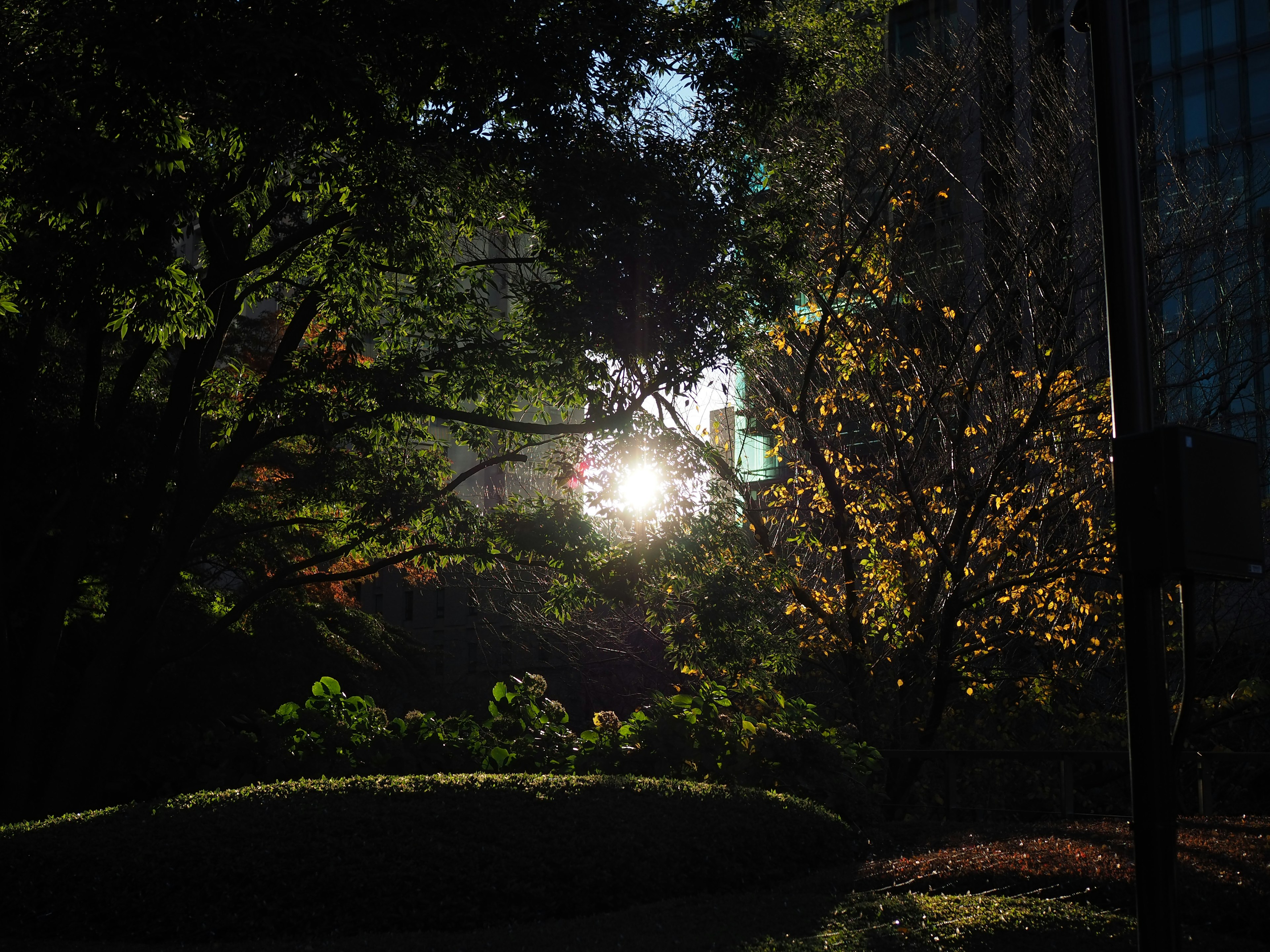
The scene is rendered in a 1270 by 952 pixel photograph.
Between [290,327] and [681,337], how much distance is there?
6.12 meters

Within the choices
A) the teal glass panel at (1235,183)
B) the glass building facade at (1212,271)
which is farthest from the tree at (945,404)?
the teal glass panel at (1235,183)

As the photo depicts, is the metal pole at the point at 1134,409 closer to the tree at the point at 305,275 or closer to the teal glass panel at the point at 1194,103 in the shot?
the tree at the point at 305,275

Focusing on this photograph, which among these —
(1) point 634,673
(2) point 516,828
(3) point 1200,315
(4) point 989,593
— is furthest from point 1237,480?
(1) point 634,673

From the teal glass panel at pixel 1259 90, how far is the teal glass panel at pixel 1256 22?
15.4 inches

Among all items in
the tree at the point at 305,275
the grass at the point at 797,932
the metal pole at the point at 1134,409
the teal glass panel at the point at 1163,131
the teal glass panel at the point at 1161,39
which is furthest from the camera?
the teal glass panel at the point at 1161,39

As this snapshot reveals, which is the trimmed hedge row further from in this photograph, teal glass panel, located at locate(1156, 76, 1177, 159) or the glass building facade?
teal glass panel, located at locate(1156, 76, 1177, 159)

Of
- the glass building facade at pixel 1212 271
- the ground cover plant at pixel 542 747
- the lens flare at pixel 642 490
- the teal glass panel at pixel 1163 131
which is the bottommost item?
the ground cover plant at pixel 542 747

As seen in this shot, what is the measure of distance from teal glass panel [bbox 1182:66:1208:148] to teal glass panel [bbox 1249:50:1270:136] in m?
1.23

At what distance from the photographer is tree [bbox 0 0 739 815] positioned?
8.70 metres

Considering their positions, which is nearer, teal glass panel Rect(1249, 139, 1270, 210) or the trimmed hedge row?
the trimmed hedge row

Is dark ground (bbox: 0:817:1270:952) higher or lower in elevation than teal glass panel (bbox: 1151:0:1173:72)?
lower

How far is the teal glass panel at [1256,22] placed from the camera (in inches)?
1385

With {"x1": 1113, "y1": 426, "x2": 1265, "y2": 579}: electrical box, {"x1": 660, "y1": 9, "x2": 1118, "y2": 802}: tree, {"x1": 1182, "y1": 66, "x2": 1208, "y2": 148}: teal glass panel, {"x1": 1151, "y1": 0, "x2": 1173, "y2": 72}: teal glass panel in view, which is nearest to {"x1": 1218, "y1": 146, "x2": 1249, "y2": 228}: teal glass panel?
{"x1": 660, "y1": 9, "x2": 1118, "y2": 802}: tree

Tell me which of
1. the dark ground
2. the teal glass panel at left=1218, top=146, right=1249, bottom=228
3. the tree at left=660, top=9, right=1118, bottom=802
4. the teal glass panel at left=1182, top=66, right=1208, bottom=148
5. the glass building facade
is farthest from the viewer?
the teal glass panel at left=1182, top=66, right=1208, bottom=148
